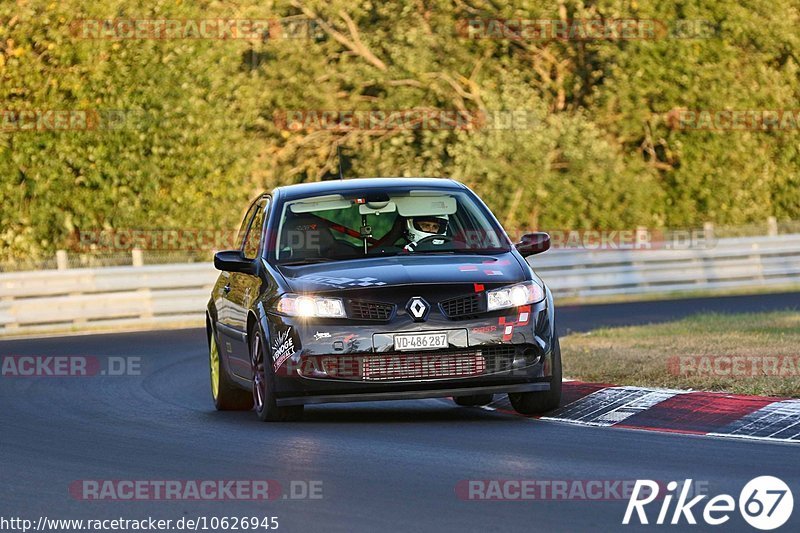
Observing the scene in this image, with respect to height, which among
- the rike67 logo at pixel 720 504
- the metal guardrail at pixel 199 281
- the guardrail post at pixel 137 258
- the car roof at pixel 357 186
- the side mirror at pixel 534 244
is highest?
the car roof at pixel 357 186

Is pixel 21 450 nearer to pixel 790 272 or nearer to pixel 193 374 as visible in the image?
pixel 193 374

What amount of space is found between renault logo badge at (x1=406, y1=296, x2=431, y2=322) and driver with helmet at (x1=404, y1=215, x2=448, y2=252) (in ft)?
3.77

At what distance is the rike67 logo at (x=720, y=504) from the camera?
24.7 feet

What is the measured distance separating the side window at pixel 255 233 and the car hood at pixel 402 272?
0.98 metres

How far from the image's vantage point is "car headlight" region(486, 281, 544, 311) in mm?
11352

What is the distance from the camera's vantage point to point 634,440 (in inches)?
408

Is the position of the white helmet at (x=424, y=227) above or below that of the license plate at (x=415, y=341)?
above

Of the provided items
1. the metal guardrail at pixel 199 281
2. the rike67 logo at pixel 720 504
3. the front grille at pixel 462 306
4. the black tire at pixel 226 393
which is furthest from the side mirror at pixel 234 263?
the metal guardrail at pixel 199 281

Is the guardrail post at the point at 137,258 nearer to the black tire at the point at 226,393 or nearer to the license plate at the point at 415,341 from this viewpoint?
the black tire at the point at 226,393

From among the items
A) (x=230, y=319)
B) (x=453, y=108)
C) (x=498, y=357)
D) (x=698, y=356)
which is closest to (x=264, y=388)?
(x=230, y=319)

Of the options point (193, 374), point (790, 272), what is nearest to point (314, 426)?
point (193, 374)

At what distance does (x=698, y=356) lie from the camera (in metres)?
14.6

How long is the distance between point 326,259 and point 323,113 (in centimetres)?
2387

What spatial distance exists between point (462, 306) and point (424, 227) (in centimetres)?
131
